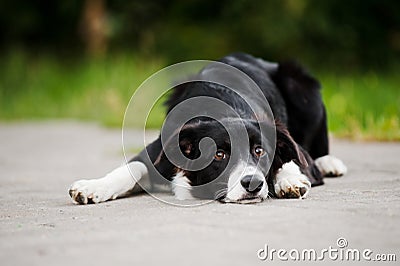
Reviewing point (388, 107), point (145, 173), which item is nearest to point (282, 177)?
point (145, 173)

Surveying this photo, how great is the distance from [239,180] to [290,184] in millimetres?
400

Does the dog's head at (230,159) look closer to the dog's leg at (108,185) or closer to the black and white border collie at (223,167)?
the black and white border collie at (223,167)

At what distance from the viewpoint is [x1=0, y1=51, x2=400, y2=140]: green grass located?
25.9ft

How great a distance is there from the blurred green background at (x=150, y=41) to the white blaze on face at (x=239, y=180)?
875 cm

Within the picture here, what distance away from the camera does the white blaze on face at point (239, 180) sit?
3.78m

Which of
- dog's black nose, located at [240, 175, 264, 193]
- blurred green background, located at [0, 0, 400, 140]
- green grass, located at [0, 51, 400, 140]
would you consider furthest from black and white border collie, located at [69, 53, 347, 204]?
blurred green background, located at [0, 0, 400, 140]

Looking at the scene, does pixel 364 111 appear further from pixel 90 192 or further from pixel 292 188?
pixel 90 192

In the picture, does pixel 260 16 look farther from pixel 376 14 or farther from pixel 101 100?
pixel 101 100

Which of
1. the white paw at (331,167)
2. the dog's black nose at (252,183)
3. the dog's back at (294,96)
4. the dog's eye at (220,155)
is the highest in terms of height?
the dog's back at (294,96)

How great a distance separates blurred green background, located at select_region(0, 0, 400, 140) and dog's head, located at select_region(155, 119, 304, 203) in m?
8.40

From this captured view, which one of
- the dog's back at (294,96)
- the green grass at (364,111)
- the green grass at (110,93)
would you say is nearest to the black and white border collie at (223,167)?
the dog's back at (294,96)

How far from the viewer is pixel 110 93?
12.5 metres

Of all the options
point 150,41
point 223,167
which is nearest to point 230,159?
point 223,167

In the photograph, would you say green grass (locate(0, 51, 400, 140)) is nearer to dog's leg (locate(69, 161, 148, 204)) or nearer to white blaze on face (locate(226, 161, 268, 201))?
dog's leg (locate(69, 161, 148, 204))
